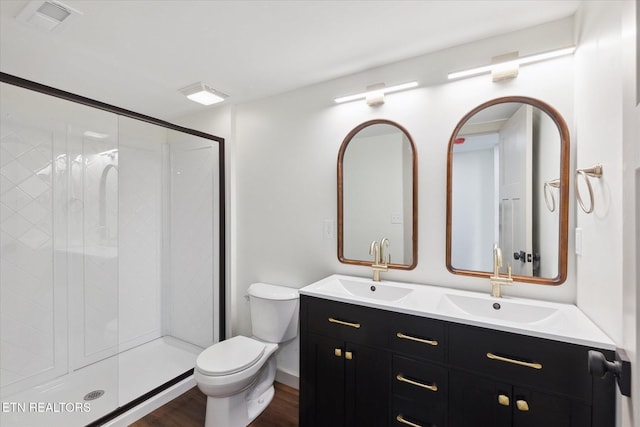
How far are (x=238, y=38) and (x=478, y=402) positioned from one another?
220 cm

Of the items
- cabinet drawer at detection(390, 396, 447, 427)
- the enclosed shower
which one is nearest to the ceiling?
the enclosed shower

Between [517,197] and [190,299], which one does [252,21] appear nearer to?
[517,197]

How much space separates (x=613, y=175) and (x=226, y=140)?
2.52 meters

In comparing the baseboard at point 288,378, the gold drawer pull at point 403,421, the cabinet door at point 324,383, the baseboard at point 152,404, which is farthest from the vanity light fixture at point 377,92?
the baseboard at point 152,404

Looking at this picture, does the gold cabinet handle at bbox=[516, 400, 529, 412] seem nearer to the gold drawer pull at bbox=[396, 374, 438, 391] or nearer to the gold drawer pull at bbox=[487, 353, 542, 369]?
the gold drawer pull at bbox=[487, 353, 542, 369]

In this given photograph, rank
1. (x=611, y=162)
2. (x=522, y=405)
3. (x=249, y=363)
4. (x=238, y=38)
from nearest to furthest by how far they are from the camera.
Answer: (x=611, y=162), (x=522, y=405), (x=238, y=38), (x=249, y=363)

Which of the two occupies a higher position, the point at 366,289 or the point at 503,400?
the point at 366,289

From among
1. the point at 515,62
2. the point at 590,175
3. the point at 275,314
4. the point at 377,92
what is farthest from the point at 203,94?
the point at 590,175

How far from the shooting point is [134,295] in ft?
9.02

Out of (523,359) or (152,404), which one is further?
(152,404)

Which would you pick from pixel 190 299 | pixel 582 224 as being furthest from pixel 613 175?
pixel 190 299

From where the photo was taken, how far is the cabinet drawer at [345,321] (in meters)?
1.48

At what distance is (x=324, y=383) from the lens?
64.1 inches

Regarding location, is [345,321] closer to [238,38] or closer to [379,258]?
[379,258]
